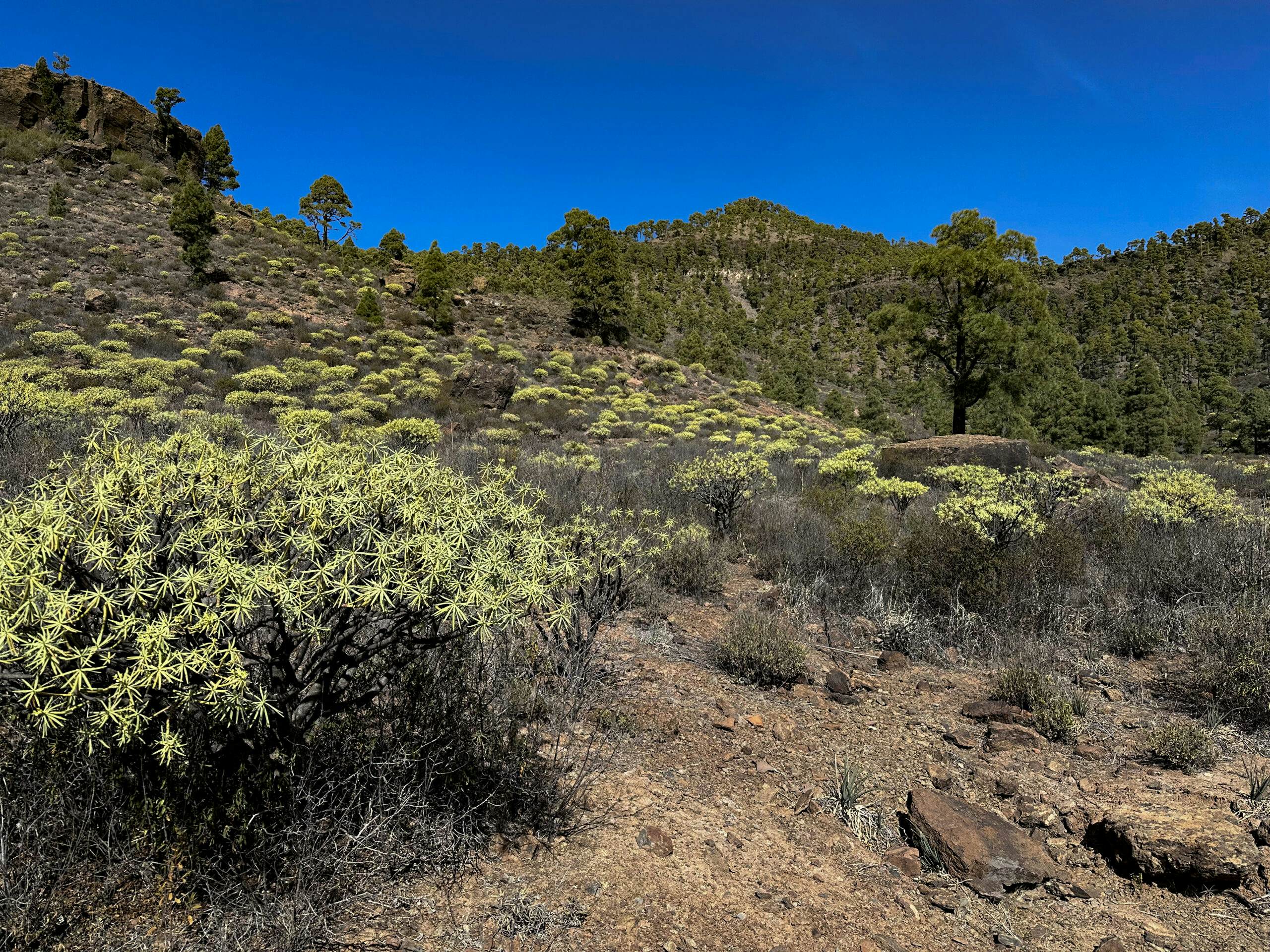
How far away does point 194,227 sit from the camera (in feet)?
76.0

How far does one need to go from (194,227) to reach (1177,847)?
30432 millimetres

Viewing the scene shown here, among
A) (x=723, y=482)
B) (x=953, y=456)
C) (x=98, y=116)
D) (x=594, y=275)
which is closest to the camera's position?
(x=723, y=482)

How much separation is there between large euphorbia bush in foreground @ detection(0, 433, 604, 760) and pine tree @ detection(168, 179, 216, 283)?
2593 centimetres

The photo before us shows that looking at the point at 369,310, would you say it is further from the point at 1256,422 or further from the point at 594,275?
the point at 1256,422

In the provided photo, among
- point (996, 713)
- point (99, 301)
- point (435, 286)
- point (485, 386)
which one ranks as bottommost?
point (996, 713)

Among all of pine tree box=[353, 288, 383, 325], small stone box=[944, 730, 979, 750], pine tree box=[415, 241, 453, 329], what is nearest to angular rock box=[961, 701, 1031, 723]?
small stone box=[944, 730, 979, 750]

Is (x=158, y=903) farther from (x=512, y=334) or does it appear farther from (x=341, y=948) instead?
(x=512, y=334)

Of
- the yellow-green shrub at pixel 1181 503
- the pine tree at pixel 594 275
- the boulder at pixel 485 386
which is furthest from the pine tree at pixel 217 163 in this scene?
the yellow-green shrub at pixel 1181 503

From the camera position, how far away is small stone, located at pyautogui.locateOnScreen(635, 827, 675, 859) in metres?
2.69

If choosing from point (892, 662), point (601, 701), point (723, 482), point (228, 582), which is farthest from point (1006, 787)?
point (723, 482)

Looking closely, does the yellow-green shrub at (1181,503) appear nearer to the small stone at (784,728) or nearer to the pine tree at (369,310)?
the small stone at (784,728)

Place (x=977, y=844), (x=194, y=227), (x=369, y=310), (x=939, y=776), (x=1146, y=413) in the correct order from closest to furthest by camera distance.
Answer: (x=977, y=844), (x=939, y=776), (x=194, y=227), (x=369, y=310), (x=1146, y=413)

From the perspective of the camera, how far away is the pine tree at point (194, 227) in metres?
22.7

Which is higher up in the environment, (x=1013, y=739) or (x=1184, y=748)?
(x=1184, y=748)
